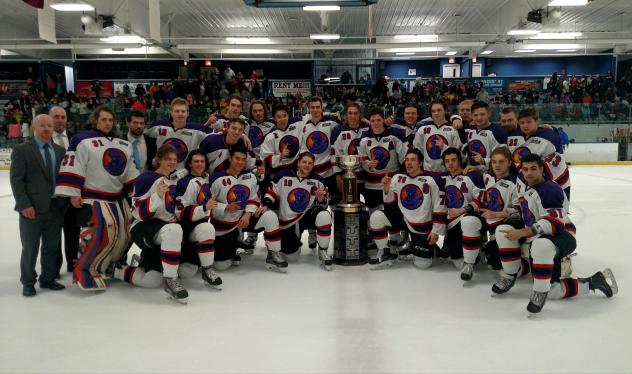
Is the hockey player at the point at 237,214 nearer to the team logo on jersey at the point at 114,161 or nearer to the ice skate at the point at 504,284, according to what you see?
the team logo on jersey at the point at 114,161

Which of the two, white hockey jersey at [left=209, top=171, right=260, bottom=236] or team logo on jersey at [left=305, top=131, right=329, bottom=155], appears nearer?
white hockey jersey at [left=209, top=171, right=260, bottom=236]

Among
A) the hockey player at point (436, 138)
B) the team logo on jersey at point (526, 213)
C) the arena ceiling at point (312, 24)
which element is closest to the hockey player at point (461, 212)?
the hockey player at point (436, 138)

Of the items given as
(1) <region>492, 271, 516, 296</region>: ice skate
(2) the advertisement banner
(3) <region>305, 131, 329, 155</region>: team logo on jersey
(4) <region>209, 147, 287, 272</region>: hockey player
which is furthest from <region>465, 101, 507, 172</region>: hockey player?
(2) the advertisement banner

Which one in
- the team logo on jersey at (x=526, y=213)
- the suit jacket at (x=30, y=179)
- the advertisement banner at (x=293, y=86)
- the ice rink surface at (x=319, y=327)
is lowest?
the ice rink surface at (x=319, y=327)

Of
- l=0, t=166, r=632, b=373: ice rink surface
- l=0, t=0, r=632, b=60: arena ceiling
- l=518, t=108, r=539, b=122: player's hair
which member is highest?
l=0, t=0, r=632, b=60: arena ceiling

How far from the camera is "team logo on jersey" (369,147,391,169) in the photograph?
178 inches

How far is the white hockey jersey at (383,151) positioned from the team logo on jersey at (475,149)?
1.73ft

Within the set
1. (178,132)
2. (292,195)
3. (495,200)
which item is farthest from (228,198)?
(495,200)

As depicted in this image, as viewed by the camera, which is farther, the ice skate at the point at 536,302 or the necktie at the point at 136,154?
the necktie at the point at 136,154

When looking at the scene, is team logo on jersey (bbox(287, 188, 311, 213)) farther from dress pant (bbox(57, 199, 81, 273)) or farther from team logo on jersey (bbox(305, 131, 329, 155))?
dress pant (bbox(57, 199, 81, 273))

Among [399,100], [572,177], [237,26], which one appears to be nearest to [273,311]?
[572,177]

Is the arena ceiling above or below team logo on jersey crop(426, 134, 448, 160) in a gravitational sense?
above

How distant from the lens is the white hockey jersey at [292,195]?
14.0 ft

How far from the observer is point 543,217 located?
3125 mm
